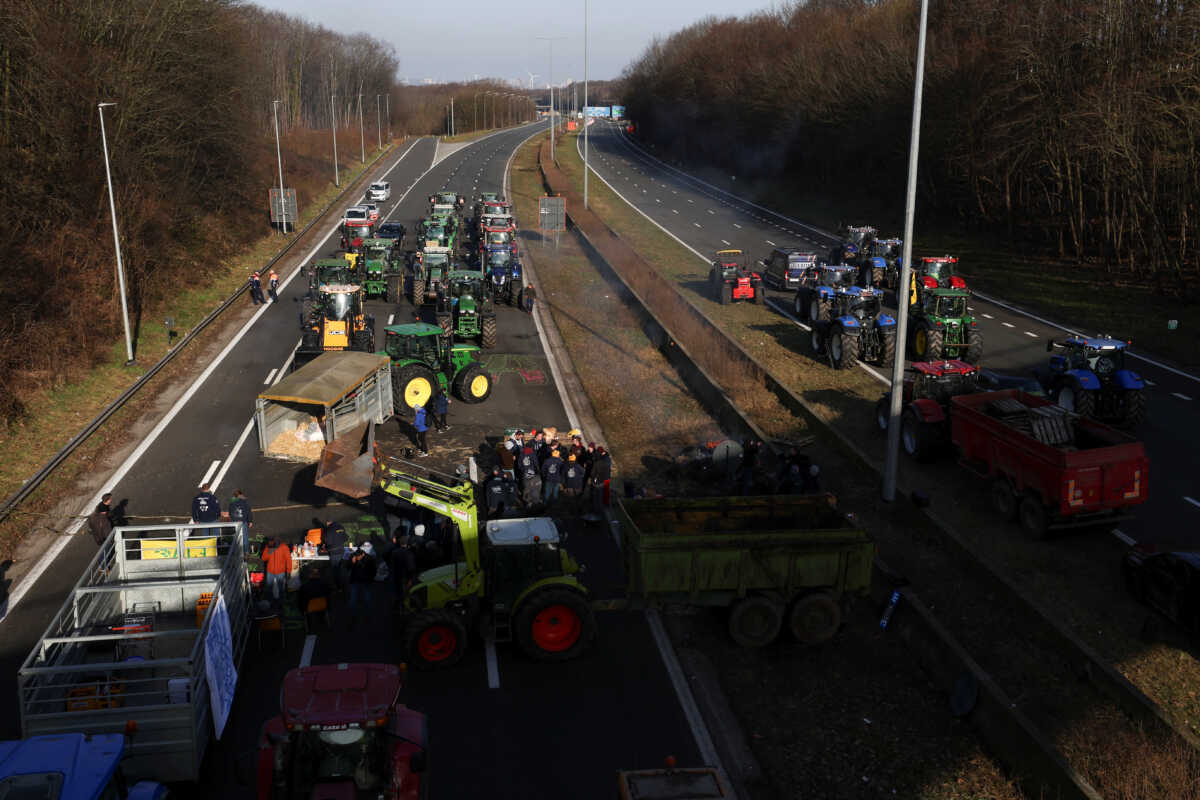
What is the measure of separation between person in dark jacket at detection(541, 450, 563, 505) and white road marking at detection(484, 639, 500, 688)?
5330 mm

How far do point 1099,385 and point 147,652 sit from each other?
20043 mm

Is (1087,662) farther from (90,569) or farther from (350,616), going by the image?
(90,569)

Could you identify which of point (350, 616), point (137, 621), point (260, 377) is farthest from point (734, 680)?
point (260, 377)

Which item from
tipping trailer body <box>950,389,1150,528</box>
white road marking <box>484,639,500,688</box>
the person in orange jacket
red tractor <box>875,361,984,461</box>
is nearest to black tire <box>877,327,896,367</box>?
red tractor <box>875,361,984,461</box>

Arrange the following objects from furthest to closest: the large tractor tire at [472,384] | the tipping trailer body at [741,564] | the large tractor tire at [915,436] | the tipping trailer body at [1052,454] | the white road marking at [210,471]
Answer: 1. the large tractor tire at [472,384]
2. the white road marking at [210,471]
3. the large tractor tire at [915,436]
4. the tipping trailer body at [1052,454]
5. the tipping trailer body at [741,564]

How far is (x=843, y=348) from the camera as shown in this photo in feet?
89.4

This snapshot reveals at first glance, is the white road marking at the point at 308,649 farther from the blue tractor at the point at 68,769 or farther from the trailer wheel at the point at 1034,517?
the trailer wheel at the point at 1034,517

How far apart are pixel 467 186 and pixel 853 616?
66070mm

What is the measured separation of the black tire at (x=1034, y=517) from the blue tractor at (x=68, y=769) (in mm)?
14239

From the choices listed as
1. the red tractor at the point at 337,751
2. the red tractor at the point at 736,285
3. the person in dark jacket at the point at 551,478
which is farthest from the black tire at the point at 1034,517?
the red tractor at the point at 736,285

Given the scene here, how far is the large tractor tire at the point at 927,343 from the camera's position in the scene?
26516 millimetres

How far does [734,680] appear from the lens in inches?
521

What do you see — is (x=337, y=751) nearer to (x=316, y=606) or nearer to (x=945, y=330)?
(x=316, y=606)

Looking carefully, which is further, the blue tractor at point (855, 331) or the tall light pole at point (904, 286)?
the blue tractor at point (855, 331)
